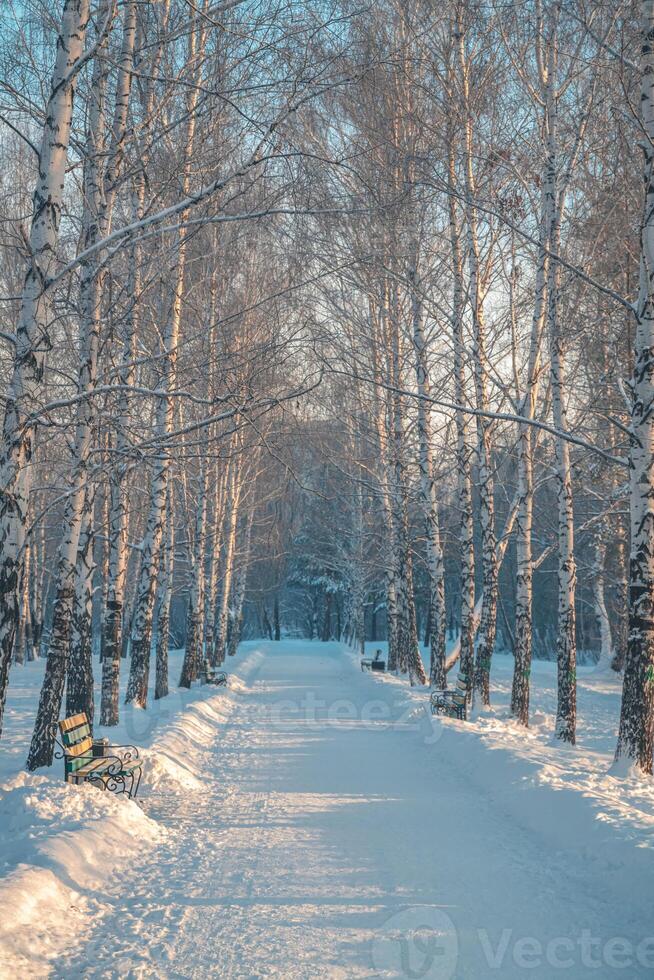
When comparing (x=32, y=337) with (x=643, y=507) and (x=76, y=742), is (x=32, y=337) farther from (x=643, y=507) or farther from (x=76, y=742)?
(x=643, y=507)

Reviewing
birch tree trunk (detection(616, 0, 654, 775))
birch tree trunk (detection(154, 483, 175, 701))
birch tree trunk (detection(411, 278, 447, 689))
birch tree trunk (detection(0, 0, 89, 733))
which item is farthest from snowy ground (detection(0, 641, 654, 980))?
birch tree trunk (detection(154, 483, 175, 701))

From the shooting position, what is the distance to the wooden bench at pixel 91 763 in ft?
27.4

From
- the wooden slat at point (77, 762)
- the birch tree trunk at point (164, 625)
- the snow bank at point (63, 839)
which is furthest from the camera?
the birch tree trunk at point (164, 625)

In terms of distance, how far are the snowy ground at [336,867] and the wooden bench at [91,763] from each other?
A: 33cm

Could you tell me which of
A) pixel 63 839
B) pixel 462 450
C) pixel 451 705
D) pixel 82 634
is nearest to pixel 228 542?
pixel 462 450

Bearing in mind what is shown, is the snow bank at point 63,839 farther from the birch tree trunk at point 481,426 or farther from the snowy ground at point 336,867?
the birch tree trunk at point 481,426

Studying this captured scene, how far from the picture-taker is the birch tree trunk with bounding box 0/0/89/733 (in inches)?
237

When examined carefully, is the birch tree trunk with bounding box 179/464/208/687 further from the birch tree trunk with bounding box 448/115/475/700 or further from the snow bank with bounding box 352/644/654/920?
the snow bank with bounding box 352/644/654/920

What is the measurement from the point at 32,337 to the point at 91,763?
15.6 ft

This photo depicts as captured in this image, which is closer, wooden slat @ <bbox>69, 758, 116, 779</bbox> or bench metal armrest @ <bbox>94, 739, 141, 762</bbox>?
wooden slat @ <bbox>69, 758, 116, 779</bbox>

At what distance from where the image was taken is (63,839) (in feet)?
20.3

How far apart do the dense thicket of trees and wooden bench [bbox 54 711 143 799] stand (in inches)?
34.4

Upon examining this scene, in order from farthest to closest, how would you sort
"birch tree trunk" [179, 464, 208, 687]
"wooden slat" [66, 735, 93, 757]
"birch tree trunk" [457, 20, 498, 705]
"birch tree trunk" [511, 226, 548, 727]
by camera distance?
"birch tree trunk" [179, 464, 208, 687], "birch tree trunk" [457, 20, 498, 705], "birch tree trunk" [511, 226, 548, 727], "wooden slat" [66, 735, 93, 757]

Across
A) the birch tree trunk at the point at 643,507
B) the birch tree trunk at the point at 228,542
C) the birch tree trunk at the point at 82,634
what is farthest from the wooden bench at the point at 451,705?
the birch tree trunk at the point at 228,542
